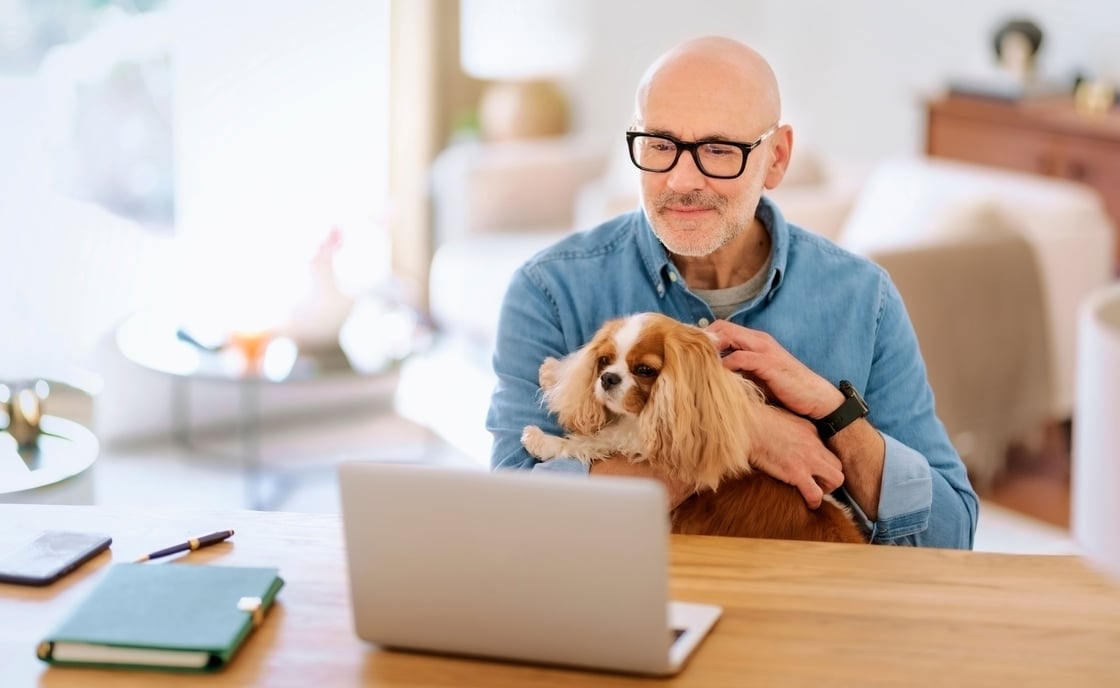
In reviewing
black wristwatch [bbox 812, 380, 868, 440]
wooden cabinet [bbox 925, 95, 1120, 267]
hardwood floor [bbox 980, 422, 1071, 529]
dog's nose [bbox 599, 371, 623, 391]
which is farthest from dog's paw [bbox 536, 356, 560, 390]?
wooden cabinet [bbox 925, 95, 1120, 267]

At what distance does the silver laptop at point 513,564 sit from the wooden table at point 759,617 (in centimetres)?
4

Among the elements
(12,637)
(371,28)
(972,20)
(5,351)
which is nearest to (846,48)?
(972,20)

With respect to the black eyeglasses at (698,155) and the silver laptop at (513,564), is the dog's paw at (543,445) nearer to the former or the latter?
the black eyeglasses at (698,155)

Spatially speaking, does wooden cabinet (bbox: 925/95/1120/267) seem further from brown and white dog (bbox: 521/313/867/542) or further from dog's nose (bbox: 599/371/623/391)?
dog's nose (bbox: 599/371/623/391)

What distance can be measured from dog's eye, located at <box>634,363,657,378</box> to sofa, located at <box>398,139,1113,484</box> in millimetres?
1870

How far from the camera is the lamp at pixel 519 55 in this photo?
516 cm

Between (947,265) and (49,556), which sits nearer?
(49,556)

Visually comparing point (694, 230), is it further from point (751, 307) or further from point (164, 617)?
point (164, 617)

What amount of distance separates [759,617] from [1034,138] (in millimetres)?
3437

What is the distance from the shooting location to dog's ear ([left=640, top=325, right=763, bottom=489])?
1768mm

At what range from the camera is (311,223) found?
486cm

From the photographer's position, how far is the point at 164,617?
1.41m

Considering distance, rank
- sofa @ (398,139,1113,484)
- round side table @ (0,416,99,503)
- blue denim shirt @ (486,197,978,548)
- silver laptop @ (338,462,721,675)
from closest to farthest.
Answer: silver laptop @ (338,462,721,675) < blue denim shirt @ (486,197,978,548) < round side table @ (0,416,99,503) < sofa @ (398,139,1113,484)

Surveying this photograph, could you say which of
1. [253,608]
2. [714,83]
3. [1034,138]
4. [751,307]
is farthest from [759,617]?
[1034,138]
